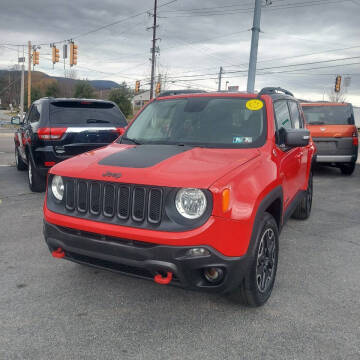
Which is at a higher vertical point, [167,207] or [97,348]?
[167,207]

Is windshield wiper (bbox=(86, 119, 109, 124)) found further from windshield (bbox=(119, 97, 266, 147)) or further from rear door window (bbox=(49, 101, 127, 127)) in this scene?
windshield (bbox=(119, 97, 266, 147))

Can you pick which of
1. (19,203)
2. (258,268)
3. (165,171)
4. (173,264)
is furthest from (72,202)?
(19,203)

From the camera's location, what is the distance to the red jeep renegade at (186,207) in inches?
105

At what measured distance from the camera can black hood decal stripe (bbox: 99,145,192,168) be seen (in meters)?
3.09

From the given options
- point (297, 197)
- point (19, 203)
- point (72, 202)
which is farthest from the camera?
point (19, 203)

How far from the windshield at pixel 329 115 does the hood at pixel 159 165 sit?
735 cm

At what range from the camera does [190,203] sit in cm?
274

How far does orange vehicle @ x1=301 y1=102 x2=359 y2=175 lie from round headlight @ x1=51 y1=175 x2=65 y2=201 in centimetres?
784

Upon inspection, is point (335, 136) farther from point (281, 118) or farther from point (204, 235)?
point (204, 235)

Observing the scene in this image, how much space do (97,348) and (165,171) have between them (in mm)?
1306

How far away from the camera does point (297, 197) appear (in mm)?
4793

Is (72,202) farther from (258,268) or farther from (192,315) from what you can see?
(258,268)

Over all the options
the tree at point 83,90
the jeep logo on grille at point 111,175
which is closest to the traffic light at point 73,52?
the jeep logo on grille at point 111,175

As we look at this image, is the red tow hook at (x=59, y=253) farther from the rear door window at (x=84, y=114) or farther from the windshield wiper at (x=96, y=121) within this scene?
the windshield wiper at (x=96, y=121)
